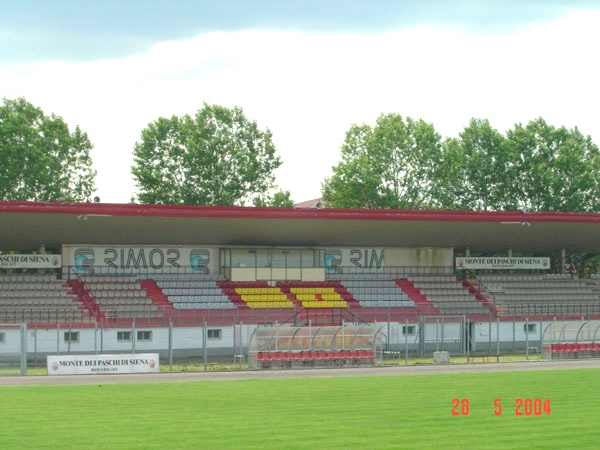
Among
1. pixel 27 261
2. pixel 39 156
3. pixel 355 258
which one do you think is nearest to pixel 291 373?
pixel 27 261

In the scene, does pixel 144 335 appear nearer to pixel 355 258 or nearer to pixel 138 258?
pixel 138 258

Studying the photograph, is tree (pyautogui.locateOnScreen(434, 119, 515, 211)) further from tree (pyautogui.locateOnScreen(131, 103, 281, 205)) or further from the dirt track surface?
the dirt track surface

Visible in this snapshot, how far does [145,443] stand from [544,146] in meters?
82.0

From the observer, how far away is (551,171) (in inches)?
3782

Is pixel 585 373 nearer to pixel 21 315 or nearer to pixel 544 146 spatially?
pixel 21 315

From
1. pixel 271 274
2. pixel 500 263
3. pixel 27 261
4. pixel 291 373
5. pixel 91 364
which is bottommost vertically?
pixel 291 373

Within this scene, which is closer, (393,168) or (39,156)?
(39,156)

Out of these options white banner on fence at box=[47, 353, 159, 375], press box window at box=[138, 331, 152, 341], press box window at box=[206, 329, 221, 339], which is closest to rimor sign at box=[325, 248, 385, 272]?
press box window at box=[206, 329, 221, 339]

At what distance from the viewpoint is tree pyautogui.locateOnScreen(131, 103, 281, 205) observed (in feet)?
306

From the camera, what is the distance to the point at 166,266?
2477 inches

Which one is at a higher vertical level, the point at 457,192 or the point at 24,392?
the point at 457,192

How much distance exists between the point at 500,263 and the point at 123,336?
95.0ft

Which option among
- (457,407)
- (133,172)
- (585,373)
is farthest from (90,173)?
(457,407)

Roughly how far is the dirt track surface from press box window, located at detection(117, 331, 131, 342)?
336 inches
